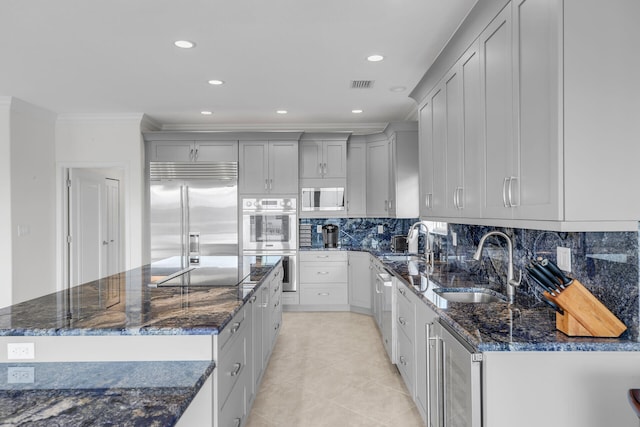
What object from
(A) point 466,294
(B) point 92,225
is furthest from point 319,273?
(B) point 92,225

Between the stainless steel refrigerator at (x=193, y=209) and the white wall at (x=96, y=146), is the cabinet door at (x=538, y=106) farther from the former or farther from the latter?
the white wall at (x=96, y=146)

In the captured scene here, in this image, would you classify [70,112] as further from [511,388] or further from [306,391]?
[511,388]

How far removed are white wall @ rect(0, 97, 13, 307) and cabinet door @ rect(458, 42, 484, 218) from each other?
4816mm

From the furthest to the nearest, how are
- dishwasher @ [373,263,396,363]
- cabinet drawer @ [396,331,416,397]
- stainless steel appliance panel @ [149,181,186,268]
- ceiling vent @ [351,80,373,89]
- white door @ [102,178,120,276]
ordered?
white door @ [102,178,120,276], stainless steel appliance panel @ [149,181,186,268], ceiling vent @ [351,80,373,89], dishwasher @ [373,263,396,363], cabinet drawer @ [396,331,416,397]

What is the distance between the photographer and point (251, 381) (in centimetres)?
260

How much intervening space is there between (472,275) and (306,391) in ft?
5.13

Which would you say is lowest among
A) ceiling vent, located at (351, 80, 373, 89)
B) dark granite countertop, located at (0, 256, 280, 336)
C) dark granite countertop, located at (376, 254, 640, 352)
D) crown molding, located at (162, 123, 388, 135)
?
dark granite countertop, located at (376, 254, 640, 352)

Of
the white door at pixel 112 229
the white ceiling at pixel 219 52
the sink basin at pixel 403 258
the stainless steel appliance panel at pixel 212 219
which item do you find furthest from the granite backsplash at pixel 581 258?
the white door at pixel 112 229

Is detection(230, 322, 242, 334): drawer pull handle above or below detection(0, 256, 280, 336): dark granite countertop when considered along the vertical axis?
below

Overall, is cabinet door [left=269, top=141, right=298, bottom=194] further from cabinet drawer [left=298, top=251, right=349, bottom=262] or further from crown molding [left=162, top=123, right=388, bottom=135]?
cabinet drawer [left=298, top=251, right=349, bottom=262]

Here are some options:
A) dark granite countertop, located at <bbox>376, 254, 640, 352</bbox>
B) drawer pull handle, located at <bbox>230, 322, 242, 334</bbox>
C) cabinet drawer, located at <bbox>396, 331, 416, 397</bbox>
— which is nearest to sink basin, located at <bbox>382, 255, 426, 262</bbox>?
cabinet drawer, located at <bbox>396, 331, 416, 397</bbox>

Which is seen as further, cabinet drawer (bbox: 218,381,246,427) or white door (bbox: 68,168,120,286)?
white door (bbox: 68,168,120,286)

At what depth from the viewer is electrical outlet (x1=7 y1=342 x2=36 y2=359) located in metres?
1.69

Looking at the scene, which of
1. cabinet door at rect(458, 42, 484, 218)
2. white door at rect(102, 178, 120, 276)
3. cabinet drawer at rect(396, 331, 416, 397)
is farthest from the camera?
white door at rect(102, 178, 120, 276)
